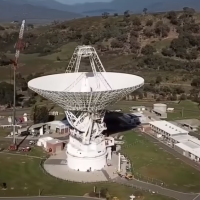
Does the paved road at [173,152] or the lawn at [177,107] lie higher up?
the lawn at [177,107]

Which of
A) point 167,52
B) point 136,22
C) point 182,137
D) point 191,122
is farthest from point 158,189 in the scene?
point 136,22

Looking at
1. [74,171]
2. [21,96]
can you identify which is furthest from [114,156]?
[21,96]

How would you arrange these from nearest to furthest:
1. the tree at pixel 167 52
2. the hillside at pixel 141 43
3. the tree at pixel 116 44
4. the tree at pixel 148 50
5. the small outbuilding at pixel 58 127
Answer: the small outbuilding at pixel 58 127 < the hillside at pixel 141 43 < the tree at pixel 167 52 < the tree at pixel 148 50 < the tree at pixel 116 44

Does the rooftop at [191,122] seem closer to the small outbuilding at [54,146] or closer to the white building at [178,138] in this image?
the white building at [178,138]

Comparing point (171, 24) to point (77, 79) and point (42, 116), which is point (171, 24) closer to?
point (42, 116)

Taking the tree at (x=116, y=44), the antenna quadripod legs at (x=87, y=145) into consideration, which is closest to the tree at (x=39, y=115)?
the antenna quadripod legs at (x=87, y=145)

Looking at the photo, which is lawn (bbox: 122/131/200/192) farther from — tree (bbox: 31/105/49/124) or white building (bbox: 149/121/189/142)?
tree (bbox: 31/105/49/124)

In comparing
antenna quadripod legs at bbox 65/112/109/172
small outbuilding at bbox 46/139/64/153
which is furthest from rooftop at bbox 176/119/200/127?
antenna quadripod legs at bbox 65/112/109/172
